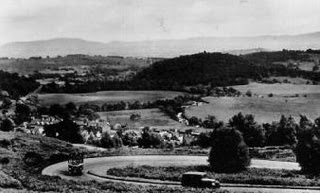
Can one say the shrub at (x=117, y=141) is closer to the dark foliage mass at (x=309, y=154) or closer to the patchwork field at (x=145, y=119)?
the patchwork field at (x=145, y=119)

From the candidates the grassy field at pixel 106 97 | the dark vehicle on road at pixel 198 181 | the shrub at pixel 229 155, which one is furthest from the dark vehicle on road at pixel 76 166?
the grassy field at pixel 106 97

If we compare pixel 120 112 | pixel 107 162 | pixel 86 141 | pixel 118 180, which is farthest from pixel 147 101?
pixel 118 180

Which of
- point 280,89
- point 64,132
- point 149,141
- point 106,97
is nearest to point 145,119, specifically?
point 106,97

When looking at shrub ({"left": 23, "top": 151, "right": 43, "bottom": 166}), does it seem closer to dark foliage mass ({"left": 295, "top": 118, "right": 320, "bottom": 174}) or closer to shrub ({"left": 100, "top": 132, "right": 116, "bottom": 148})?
shrub ({"left": 100, "top": 132, "right": 116, "bottom": 148})

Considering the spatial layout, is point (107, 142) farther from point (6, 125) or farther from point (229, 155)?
point (229, 155)

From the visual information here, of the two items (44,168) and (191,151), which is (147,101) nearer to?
(191,151)
